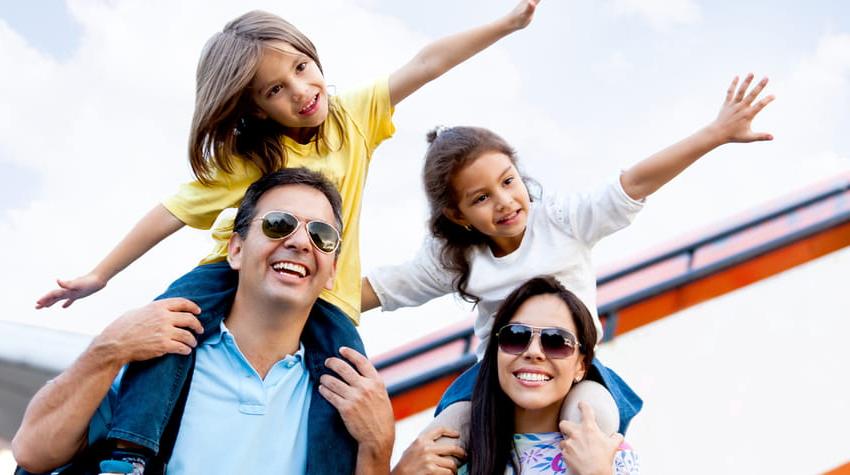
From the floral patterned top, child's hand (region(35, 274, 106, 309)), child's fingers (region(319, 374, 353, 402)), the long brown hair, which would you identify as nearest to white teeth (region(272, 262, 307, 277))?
child's fingers (region(319, 374, 353, 402))

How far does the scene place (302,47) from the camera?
208 centimetres

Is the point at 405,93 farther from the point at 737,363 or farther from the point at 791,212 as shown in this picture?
the point at 791,212

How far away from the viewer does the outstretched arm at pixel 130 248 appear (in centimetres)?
216

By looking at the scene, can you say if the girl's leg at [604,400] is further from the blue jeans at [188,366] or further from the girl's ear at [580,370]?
the blue jeans at [188,366]

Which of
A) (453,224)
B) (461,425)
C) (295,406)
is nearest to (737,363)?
(453,224)

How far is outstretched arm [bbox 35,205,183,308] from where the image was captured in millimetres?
2160

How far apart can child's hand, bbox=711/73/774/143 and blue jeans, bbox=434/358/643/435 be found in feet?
2.18

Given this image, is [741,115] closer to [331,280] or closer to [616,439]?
[616,439]

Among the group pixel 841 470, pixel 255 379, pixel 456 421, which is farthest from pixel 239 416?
pixel 841 470

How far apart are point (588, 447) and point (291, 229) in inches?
32.0

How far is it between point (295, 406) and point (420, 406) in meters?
1.48

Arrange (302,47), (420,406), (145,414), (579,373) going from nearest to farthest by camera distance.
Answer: (145,414) → (579,373) → (302,47) → (420,406)

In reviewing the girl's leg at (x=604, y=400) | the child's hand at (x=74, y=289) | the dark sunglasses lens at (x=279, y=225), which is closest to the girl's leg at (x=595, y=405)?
the girl's leg at (x=604, y=400)

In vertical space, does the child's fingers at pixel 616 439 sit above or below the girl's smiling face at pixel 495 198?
below
